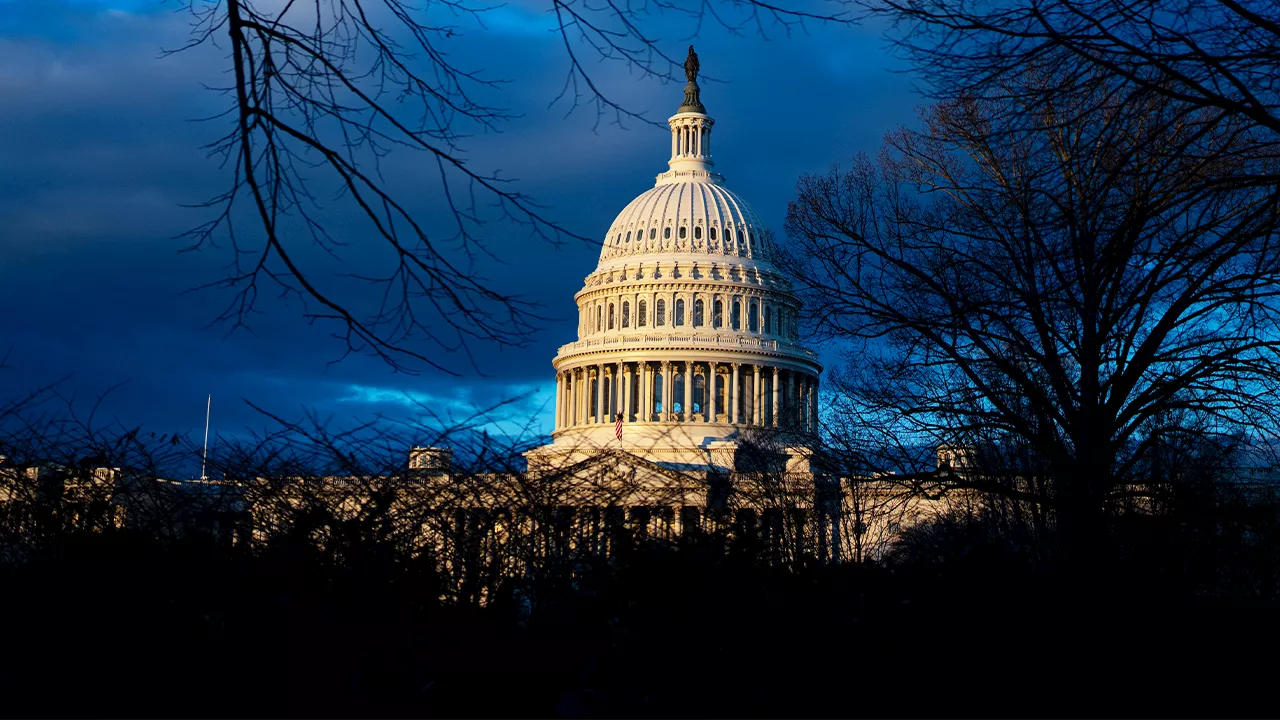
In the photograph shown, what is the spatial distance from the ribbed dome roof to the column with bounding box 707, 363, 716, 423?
9457mm

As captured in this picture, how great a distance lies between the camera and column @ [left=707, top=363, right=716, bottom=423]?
95125 millimetres

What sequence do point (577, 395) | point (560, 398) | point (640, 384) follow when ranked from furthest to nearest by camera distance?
point (560, 398), point (577, 395), point (640, 384)

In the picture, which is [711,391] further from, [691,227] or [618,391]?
[691,227]

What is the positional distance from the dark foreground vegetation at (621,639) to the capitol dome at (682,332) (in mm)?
82683

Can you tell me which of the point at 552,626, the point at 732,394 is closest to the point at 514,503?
the point at 552,626

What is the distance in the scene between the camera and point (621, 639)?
25.1 feet

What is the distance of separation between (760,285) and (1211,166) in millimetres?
84809

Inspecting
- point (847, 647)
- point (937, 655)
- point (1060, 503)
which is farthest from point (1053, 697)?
point (1060, 503)

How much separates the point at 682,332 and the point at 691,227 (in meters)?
9.20

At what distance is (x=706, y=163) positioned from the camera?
10906cm

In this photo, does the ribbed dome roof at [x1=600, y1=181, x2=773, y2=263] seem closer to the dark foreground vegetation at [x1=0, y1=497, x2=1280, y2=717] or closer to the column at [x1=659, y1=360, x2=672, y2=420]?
the column at [x1=659, y1=360, x2=672, y2=420]

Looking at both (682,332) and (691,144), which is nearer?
(682,332)

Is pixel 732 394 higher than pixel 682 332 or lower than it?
lower

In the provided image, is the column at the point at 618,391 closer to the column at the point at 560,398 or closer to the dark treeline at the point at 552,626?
the column at the point at 560,398
